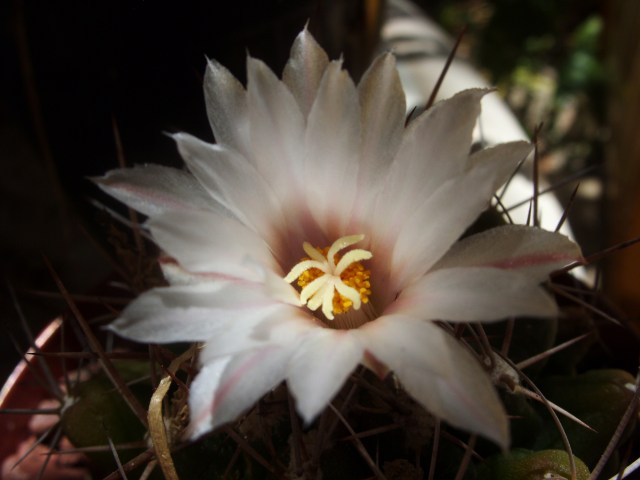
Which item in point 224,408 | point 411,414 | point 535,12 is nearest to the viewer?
point 224,408

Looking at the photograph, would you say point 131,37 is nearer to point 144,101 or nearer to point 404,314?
point 144,101

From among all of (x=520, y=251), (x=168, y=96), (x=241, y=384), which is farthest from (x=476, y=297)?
(x=168, y=96)

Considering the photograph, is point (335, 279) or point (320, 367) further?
point (335, 279)

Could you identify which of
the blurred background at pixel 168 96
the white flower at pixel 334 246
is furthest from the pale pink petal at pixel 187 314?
the blurred background at pixel 168 96

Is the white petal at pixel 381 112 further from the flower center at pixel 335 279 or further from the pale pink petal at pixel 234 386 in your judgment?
the pale pink petal at pixel 234 386

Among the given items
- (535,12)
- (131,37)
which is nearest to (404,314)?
(131,37)

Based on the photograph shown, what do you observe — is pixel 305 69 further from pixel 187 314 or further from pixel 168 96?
pixel 168 96
